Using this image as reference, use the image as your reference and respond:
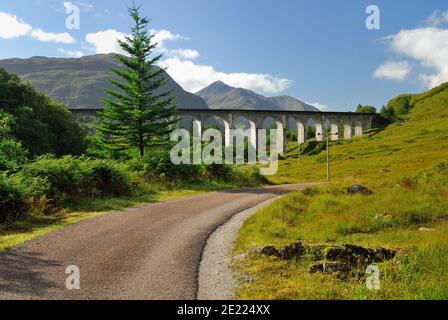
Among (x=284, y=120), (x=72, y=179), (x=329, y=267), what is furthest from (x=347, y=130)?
(x=329, y=267)

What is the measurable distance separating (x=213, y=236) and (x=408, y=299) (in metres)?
6.78

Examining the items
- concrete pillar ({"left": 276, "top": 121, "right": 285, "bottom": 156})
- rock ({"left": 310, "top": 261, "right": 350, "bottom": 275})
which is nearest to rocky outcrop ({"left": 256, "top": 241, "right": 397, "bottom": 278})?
rock ({"left": 310, "top": 261, "right": 350, "bottom": 275})

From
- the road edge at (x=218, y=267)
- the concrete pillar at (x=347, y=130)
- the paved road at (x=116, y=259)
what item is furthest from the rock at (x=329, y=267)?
the concrete pillar at (x=347, y=130)

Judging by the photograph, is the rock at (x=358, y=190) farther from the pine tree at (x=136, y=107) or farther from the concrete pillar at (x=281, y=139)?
the concrete pillar at (x=281, y=139)

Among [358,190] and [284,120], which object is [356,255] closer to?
[358,190]

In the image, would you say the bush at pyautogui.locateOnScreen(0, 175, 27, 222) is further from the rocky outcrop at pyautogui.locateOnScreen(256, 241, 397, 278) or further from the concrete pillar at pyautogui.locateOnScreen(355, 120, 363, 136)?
→ the concrete pillar at pyautogui.locateOnScreen(355, 120, 363, 136)

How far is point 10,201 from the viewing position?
1404cm

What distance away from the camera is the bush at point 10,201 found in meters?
13.8

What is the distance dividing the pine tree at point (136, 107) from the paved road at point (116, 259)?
15078 mm

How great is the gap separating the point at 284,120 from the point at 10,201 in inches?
5072

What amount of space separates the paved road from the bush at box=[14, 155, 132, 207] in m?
3.72

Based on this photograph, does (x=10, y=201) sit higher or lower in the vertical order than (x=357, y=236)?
higher
